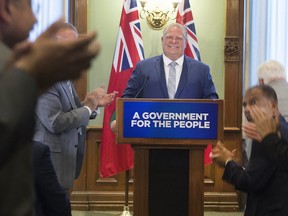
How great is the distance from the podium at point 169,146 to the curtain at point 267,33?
2.36 meters

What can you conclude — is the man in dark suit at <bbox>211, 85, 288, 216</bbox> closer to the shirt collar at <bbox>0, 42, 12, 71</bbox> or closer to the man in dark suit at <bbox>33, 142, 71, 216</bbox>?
the man in dark suit at <bbox>33, 142, 71, 216</bbox>

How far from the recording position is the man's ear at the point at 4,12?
3.14ft

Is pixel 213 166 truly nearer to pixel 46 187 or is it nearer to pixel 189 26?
pixel 189 26

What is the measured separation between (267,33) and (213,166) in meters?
1.42

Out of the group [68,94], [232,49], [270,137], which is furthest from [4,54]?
[232,49]

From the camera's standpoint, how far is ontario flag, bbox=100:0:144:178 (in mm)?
5133

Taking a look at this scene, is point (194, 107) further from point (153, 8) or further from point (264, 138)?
point (153, 8)

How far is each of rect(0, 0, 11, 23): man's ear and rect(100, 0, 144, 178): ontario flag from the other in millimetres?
4153

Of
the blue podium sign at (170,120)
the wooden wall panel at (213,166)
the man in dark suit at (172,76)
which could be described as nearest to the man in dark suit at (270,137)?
the blue podium sign at (170,120)

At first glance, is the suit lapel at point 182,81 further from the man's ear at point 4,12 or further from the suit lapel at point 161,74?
the man's ear at point 4,12

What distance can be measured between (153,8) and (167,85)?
1.71 meters

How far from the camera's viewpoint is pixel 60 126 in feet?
10.6

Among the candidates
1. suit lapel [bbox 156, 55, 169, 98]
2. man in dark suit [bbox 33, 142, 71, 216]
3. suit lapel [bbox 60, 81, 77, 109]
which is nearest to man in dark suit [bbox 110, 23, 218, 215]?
suit lapel [bbox 156, 55, 169, 98]

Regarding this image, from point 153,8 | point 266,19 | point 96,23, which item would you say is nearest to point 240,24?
point 266,19
